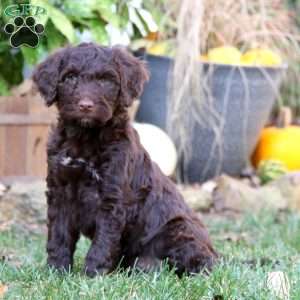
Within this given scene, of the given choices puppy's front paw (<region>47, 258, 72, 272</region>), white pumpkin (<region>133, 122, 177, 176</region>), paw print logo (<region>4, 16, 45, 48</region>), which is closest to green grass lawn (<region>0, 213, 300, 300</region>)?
puppy's front paw (<region>47, 258, 72, 272</region>)

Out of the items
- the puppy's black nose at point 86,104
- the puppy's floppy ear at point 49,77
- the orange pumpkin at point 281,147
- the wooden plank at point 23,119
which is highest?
the puppy's floppy ear at point 49,77

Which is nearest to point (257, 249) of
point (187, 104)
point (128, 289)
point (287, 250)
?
point (287, 250)

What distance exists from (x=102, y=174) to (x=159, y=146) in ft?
10.1

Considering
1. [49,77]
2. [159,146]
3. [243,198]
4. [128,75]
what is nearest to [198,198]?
[243,198]

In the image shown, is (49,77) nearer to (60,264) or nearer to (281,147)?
(60,264)

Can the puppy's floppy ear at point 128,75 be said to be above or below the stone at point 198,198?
above

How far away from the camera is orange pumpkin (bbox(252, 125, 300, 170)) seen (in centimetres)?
856

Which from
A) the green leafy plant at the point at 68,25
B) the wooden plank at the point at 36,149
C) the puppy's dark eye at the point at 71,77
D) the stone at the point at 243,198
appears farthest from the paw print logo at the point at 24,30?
the stone at the point at 243,198

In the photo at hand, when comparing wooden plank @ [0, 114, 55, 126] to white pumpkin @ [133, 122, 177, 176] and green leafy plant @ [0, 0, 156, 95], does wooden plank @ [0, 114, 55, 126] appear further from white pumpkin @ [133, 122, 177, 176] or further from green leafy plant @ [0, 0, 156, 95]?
white pumpkin @ [133, 122, 177, 176]

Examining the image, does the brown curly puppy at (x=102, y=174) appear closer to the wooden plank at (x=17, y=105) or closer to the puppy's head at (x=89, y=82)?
the puppy's head at (x=89, y=82)

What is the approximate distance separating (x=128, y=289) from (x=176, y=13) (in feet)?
15.0

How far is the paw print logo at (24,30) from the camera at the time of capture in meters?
4.36

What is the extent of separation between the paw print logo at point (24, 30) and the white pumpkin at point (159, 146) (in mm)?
2813

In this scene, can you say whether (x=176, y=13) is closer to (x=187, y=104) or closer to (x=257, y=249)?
(x=187, y=104)
